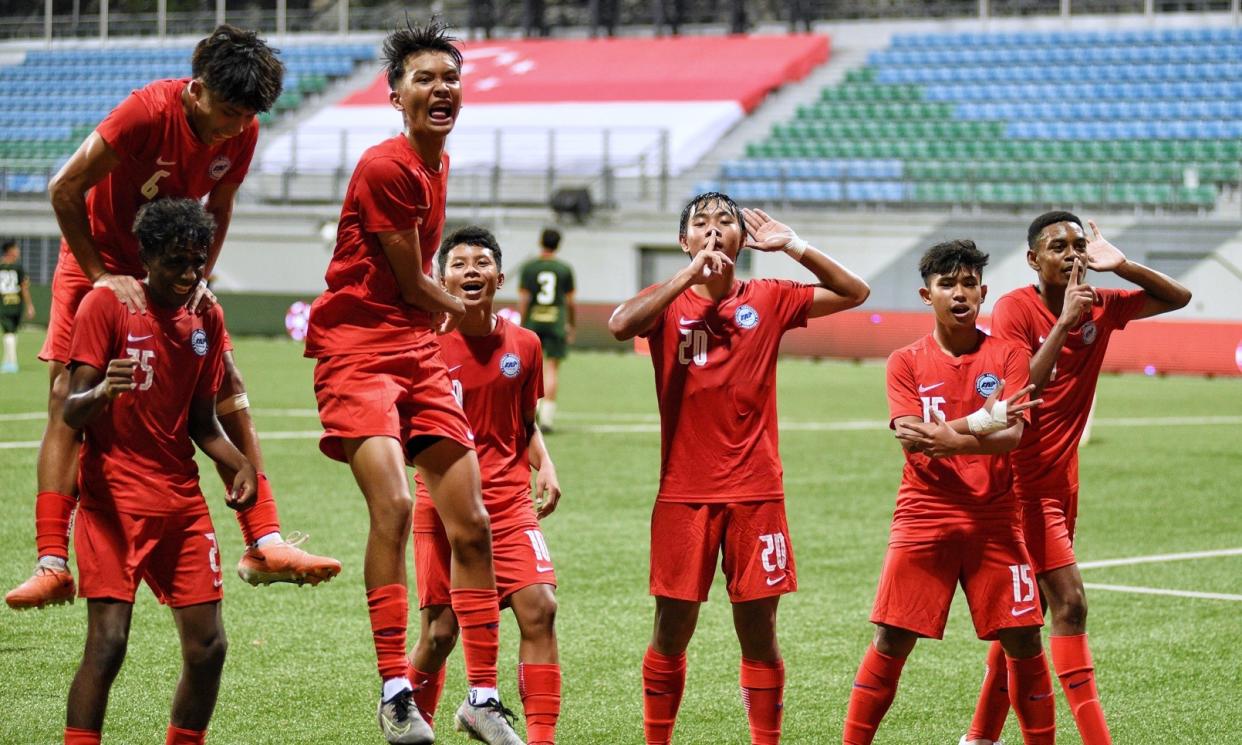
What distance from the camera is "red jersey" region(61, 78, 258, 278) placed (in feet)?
20.2

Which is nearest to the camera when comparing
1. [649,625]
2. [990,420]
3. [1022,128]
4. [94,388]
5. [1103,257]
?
[94,388]

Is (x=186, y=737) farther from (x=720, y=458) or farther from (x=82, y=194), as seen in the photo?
(x=720, y=458)

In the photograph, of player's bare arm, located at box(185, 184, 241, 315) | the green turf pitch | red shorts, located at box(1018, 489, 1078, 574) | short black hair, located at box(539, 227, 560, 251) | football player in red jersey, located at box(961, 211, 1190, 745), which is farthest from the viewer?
short black hair, located at box(539, 227, 560, 251)

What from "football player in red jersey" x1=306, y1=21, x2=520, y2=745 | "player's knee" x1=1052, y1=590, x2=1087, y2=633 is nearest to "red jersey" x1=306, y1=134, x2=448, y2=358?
"football player in red jersey" x1=306, y1=21, x2=520, y2=745

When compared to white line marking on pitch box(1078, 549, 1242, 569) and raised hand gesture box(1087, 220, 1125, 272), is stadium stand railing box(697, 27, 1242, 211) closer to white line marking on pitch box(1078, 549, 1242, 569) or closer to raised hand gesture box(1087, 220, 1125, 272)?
white line marking on pitch box(1078, 549, 1242, 569)

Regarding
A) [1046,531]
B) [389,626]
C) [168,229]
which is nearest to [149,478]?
[168,229]

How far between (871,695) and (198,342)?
288 centimetres

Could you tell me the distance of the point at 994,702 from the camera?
679cm

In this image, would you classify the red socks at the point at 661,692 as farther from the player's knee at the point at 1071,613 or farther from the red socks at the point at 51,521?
the red socks at the point at 51,521

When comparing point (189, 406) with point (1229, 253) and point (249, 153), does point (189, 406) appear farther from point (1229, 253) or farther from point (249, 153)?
point (1229, 253)

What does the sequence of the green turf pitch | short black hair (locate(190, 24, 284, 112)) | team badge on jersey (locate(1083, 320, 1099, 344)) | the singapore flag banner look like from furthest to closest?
the singapore flag banner → the green turf pitch → team badge on jersey (locate(1083, 320, 1099, 344)) → short black hair (locate(190, 24, 284, 112))

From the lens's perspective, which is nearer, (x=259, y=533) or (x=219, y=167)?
(x=259, y=533)

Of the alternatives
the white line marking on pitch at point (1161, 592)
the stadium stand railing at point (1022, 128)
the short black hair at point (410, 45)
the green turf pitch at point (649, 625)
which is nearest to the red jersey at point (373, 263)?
the short black hair at point (410, 45)

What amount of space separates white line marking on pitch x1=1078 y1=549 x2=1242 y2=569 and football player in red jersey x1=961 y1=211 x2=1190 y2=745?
4438mm
